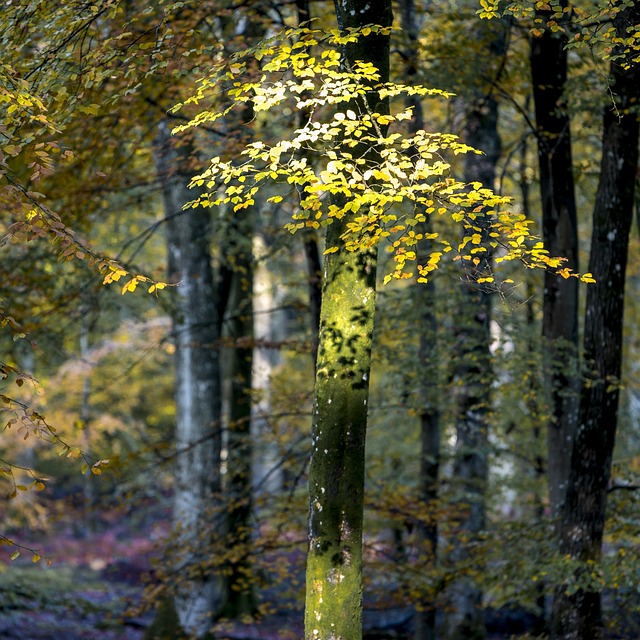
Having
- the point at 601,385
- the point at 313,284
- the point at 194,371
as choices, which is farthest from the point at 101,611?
the point at 601,385

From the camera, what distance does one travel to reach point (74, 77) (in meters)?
6.56

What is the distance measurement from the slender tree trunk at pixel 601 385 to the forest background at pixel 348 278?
0.07 ft

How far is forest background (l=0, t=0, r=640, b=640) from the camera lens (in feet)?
17.3

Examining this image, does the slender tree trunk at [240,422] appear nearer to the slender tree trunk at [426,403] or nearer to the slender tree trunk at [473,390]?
the slender tree trunk at [426,403]

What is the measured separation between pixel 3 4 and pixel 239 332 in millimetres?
7448

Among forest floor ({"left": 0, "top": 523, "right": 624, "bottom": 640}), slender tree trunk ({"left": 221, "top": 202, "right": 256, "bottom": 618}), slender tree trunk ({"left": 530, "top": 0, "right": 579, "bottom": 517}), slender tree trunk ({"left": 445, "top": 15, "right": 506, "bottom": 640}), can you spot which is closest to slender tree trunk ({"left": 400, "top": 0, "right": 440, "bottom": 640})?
slender tree trunk ({"left": 445, "top": 15, "right": 506, "bottom": 640})

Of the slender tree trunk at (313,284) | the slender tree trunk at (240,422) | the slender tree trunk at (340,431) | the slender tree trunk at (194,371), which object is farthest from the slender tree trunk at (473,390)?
the slender tree trunk at (340,431)

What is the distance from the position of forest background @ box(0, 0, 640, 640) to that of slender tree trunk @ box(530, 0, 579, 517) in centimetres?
3

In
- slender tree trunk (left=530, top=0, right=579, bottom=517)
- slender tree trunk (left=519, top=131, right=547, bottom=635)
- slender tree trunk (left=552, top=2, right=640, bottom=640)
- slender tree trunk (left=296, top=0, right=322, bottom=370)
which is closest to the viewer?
slender tree trunk (left=552, top=2, right=640, bottom=640)

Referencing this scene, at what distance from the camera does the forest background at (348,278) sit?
5273 mm

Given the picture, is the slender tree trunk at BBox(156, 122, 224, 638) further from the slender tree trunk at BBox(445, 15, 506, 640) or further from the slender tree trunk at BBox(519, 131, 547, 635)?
the slender tree trunk at BBox(519, 131, 547, 635)

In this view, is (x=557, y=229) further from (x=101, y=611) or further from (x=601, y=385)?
(x=101, y=611)

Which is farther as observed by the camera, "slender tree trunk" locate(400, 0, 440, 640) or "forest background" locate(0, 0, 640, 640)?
"slender tree trunk" locate(400, 0, 440, 640)

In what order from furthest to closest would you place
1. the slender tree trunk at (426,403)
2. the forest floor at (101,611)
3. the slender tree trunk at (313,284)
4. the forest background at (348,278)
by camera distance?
the forest floor at (101,611)
the slender tree trunk at (426,403)
the slender tree trunk at (313,284)
the forest background at (348,278)
